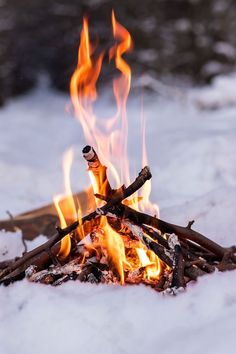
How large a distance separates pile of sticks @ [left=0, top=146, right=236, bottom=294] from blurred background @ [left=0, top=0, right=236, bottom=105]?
11.9m

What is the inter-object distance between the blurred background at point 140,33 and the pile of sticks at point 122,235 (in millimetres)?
11906

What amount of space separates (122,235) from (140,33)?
1280 centimetres

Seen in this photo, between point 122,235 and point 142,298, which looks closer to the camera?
point 142,298

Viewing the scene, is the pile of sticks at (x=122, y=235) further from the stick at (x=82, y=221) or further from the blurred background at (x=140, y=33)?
the blurred background at (x=140, y=33)

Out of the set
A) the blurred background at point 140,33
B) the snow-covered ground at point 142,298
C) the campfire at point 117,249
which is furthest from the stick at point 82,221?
the blurred background at point 140,33

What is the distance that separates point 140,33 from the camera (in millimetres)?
14773

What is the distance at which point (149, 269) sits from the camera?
8.44 feet

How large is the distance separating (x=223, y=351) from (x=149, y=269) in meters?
0.81

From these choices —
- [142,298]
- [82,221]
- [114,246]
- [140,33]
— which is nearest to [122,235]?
[114,246]

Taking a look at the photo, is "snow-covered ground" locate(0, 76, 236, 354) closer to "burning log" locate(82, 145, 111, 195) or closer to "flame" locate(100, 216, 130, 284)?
"flame" locate(100, 216, 130, 284)

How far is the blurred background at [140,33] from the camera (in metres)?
14.5

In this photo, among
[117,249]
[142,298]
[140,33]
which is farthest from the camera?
[140,33]

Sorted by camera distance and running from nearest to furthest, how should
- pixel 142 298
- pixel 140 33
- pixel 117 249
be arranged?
pixel 142 298 → pixel 117 249 → pixel 140 33

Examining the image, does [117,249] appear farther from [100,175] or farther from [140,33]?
[140,33]
